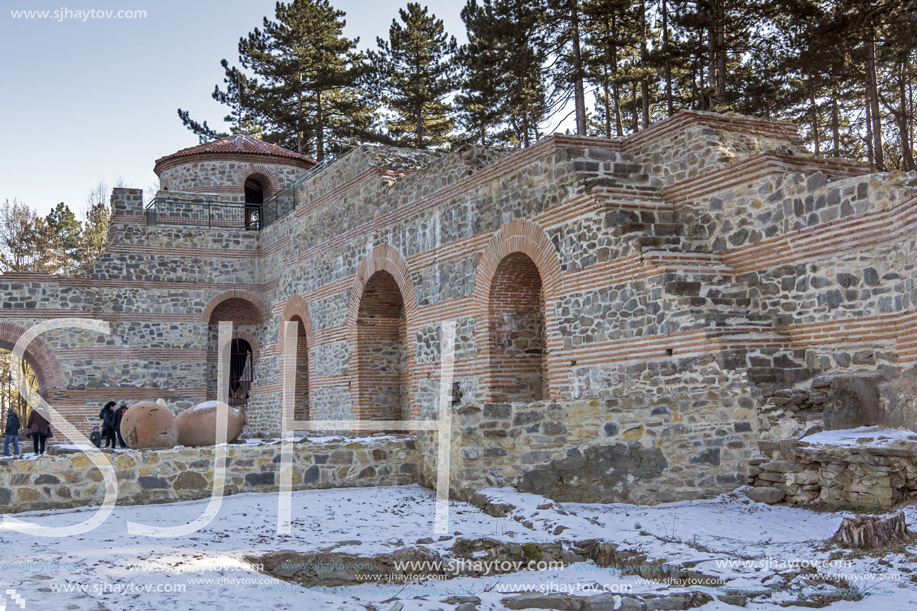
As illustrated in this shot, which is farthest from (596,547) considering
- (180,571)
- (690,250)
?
(690,250)

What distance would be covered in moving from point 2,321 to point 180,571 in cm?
1737

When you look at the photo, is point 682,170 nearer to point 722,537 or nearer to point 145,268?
point 722,537

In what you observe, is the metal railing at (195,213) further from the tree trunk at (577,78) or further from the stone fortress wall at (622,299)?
the tree trunk at (577,78)

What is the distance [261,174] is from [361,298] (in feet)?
36.4

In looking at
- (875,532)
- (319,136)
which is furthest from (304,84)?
(875,532)

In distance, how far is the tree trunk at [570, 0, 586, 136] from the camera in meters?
22.0

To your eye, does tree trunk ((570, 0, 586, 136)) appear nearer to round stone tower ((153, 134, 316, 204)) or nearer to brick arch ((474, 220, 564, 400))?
round stone tower ((153, 134, 316, 204))

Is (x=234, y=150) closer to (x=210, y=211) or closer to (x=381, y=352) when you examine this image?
(x=210, y=211)

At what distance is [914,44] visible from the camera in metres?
14.9

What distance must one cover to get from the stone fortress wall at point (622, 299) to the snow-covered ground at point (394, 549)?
23.8 inches

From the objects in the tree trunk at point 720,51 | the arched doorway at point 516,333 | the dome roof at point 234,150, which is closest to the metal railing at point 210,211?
the dome roof at point 234,150

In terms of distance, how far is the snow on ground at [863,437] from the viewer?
700 centimetres

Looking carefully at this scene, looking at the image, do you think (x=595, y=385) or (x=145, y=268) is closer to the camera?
Result: (x=595, y=385)

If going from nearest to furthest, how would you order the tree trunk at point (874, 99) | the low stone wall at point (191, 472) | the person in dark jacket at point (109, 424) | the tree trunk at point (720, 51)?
the low stone wall at point (191, 472) < the person in dark jacket at point (109, 424) < the tree trunk at point (874, 99) < the tree trunk at point (720, 51)
